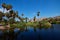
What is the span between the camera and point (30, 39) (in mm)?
17750

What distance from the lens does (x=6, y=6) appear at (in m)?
36.0

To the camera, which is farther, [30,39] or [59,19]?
[59,19]

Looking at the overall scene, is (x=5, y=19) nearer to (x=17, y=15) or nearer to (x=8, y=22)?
(x=8, y=22)

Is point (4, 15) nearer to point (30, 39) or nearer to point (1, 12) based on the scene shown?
point (1, 12)

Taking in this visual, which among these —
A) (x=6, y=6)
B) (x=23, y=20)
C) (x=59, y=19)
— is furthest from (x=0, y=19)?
(x=59, y=19)

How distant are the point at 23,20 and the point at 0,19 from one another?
10.3 m

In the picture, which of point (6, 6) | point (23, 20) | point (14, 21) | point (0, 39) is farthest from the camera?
point (23, 20)

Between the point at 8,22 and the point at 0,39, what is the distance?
20219 mm

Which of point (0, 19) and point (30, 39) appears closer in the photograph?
point (30, 39)

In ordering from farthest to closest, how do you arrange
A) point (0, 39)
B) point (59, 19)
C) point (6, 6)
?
point (59, 19) < point (6, 6) < point (0, 39)

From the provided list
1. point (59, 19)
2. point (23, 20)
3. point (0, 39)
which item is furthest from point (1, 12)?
point (59, 19)

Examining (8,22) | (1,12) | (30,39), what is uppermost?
(1,12)

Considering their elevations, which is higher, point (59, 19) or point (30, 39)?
point (59, 19)

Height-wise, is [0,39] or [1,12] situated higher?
[1,12]
